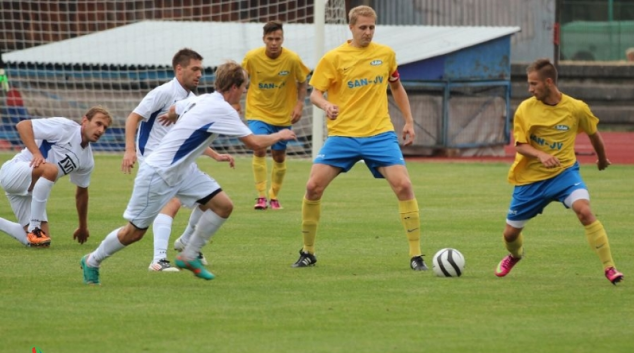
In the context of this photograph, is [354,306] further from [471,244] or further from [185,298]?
[471,244]

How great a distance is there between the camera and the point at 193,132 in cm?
884

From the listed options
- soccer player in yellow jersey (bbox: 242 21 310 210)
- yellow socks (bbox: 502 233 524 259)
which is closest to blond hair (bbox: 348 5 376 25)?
yellow socks (bbox: 502 233 524 259)

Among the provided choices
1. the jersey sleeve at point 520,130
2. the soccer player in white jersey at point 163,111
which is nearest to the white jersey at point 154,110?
the soccer player in white jersey at point 163,111

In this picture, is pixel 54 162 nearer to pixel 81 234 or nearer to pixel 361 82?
pixel 81 234

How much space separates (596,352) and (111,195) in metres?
11.3

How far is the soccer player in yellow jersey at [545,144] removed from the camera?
9102 millimetres

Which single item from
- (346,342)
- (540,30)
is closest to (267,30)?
(346,342)

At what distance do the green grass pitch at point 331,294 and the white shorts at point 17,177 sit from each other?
54 centimetres

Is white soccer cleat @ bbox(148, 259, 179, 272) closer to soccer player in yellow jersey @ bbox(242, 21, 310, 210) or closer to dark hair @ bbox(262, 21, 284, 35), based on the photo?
soccer player in yellow jersey @ bbox(242, 21, 310, 210)

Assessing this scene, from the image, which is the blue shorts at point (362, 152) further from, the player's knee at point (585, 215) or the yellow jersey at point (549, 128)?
the player's knee at point (585, 215)

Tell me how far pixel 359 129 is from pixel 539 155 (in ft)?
5.53

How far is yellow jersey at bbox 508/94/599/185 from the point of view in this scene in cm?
921

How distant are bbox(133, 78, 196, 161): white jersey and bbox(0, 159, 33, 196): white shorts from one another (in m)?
1.77

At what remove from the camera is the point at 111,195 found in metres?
17.0
